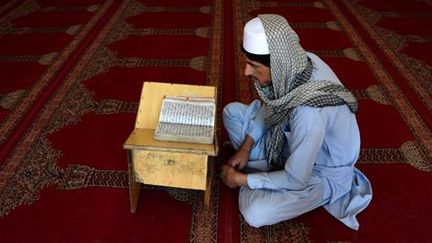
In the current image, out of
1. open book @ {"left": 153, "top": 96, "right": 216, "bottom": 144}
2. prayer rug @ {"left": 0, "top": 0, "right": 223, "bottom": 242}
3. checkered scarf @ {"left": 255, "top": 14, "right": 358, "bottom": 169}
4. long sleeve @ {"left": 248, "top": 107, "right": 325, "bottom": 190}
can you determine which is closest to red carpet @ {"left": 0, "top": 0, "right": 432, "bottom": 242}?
prayer rug @ {"left": 0, "top": 0, "right": 223, "bottom": 242}

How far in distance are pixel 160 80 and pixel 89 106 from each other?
473 mm

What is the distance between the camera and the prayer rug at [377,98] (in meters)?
1.46

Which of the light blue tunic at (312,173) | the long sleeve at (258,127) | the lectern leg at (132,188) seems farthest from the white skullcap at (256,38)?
the lectern leg at (132,188)

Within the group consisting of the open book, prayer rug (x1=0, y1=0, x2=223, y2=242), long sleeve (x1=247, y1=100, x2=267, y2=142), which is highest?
the open book

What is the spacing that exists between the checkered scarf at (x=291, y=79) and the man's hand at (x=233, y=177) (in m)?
0.26

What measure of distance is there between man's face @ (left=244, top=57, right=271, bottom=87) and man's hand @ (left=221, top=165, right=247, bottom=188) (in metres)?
0.33

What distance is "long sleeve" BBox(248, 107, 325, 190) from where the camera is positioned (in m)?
1.23

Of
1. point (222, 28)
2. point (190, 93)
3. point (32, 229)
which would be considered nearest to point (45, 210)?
point (32, 229)

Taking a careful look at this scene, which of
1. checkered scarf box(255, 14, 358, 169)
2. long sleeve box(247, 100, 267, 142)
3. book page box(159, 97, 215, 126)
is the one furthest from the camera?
long sleeve box(247, 100, 267, 142)

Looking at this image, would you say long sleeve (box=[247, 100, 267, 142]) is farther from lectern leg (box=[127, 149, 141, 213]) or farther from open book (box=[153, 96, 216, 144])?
lectern leg (box=[127, 149, 141, 213])

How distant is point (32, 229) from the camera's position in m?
1.43

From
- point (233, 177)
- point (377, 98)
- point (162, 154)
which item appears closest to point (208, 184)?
point (233, 177)

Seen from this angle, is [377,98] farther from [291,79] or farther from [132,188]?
[132,188]

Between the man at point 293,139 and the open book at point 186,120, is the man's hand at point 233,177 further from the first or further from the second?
the open book at point 186,120
